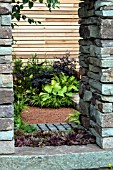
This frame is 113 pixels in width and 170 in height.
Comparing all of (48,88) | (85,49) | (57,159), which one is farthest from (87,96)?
(48,88)

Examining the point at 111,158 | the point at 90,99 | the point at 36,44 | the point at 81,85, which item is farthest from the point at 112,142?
the point at 36,44

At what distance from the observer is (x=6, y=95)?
14.3ft

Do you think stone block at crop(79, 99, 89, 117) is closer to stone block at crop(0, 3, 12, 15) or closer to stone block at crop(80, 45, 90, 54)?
stone block at crop(80, 45, 90, 54)

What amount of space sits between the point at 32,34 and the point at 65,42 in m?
0.70

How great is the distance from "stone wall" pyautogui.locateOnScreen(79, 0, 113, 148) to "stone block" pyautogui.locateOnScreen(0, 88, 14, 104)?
85cm

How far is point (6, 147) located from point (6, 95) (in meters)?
0.47

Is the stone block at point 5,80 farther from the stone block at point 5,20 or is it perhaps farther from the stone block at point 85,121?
the stone block at point 85,121

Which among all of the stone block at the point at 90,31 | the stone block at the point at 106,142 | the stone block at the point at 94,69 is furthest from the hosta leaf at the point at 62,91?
the stone block at the point at 106,142

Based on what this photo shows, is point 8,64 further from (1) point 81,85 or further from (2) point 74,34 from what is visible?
(2) point 74,34

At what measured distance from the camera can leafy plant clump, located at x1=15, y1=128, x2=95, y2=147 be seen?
4.77 metres

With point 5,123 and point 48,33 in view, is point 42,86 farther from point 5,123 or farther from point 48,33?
point 5,123

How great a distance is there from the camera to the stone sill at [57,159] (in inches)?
173

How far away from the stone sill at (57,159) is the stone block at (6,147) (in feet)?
0.17

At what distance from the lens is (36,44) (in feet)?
33.0
